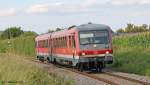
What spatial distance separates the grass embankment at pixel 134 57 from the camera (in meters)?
29.2

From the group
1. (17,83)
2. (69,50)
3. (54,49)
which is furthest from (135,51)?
(17,83)

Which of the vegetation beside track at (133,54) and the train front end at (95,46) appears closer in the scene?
the train front end at (95,46)

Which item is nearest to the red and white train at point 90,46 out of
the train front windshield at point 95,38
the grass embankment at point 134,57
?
the train front windshield at point 95,38

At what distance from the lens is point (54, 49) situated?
37.2 metres

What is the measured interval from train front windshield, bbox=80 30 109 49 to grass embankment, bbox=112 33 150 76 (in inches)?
96.2

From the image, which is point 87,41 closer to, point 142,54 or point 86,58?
point 86,58

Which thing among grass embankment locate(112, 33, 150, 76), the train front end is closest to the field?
grass embankment locate(112, 33, 150, 76)

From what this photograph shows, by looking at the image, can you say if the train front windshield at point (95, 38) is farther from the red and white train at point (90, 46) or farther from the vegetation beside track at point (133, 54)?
the vegetation beside track at point (133, 54)

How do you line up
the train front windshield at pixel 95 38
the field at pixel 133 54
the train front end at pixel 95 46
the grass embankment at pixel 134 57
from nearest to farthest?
the train front end at pixel 95 46 < the train front windshield at pixel 95 38 < the grass embankment at pixel 134 57 < the field at pixel 133 54

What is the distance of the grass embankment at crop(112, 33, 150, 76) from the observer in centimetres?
2919

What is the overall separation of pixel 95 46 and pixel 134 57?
7.89 meters

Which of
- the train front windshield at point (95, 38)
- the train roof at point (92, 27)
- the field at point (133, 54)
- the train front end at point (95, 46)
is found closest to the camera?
the train front end at point (95, 46)

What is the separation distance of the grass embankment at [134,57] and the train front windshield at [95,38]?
2.44 metres

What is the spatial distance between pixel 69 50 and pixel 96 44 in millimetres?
2805
